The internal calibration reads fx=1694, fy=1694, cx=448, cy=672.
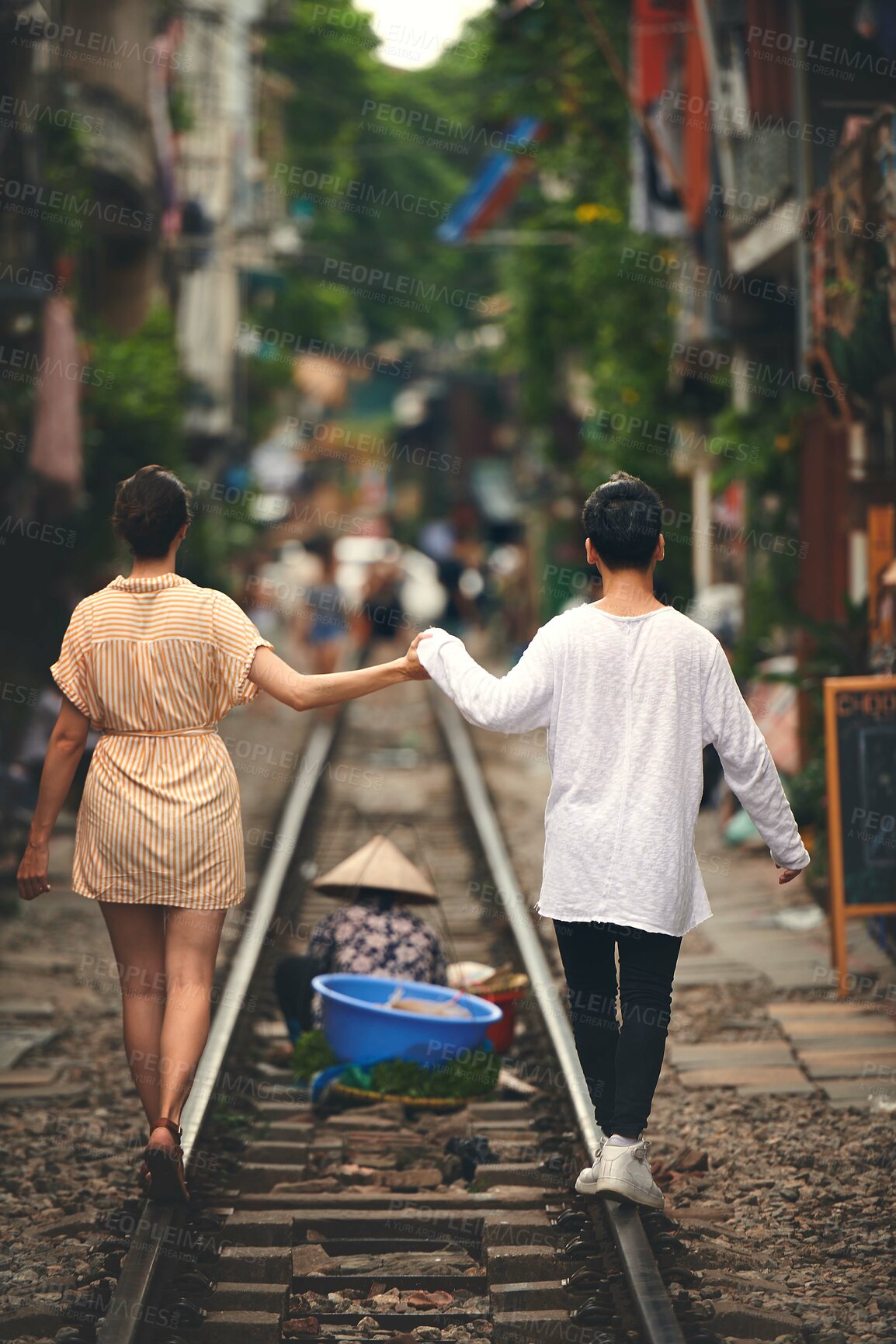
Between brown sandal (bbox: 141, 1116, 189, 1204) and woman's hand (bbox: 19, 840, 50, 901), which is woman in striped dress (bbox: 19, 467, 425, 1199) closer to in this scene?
brown sandal (bbox: 141, 1116, 189, 1204)

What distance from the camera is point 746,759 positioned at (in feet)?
14.7

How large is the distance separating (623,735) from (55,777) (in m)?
1.61

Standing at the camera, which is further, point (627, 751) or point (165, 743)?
point (165, 743)

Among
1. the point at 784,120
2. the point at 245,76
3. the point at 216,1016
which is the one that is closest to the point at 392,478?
the point at 245,76

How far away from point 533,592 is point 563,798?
2560cm

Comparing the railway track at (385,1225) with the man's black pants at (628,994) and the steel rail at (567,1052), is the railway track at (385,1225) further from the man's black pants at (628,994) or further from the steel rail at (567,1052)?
the man's black pants at (628,994)

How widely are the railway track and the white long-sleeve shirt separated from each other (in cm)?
94

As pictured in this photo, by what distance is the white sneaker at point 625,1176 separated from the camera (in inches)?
180

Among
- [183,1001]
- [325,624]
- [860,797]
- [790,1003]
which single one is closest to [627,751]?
[183,1001]

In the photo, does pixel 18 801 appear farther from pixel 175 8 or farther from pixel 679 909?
pixel 175 8

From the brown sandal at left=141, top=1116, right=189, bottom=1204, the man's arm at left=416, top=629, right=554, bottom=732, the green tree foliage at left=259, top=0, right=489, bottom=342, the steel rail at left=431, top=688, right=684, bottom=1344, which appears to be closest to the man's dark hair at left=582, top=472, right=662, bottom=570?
the man's arm at left=416, top=629, right=554, bottom=732

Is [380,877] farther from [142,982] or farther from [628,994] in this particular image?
[628,994]

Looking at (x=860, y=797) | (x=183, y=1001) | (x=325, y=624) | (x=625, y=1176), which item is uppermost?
(x=325, y=624)

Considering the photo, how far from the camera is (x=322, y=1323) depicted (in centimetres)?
433
